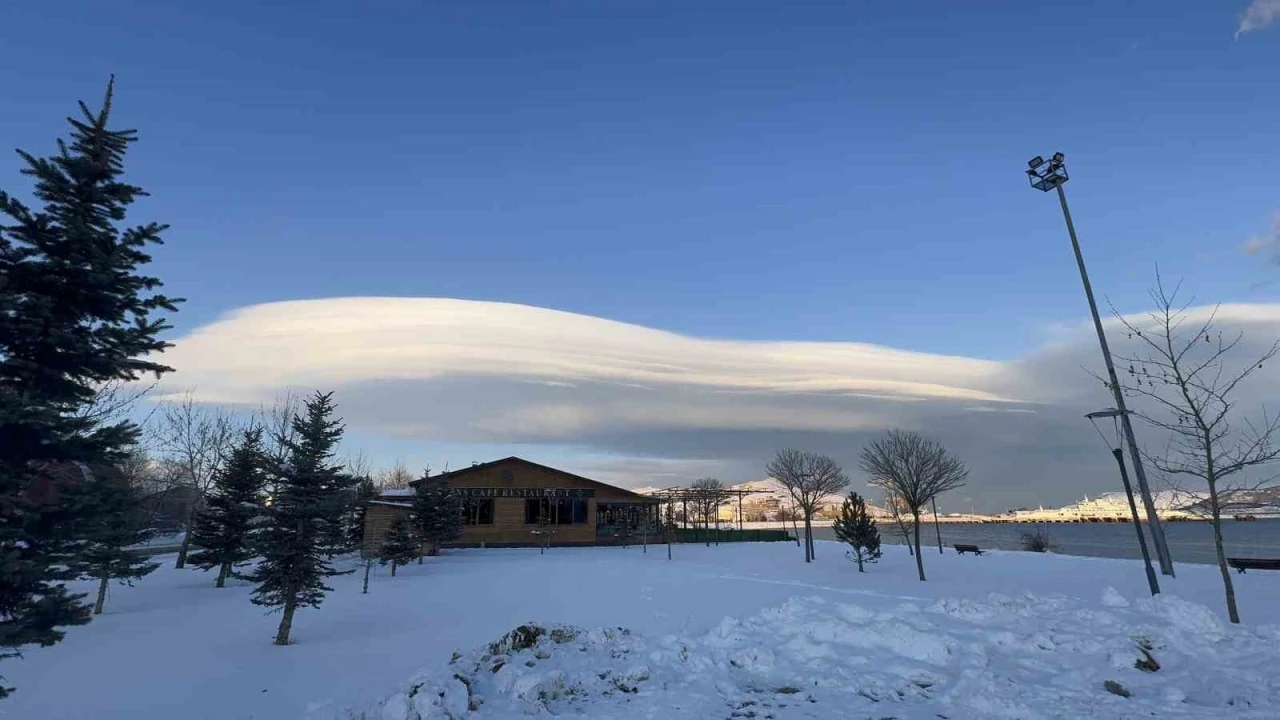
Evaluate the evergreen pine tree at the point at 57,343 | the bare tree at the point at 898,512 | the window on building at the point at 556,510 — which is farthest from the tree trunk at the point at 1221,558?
the window on building at the point at 556,510

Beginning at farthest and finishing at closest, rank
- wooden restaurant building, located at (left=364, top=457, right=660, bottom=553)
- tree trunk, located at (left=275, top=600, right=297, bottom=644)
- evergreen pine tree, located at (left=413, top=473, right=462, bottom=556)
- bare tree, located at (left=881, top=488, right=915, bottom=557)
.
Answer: wooden restaurant building, located at (left=364, top=457, right=660, bottom=553) → bare tree, located at (left=881, top=488, right=915, bottom=557) → evergreen pine tree, located at (left=413, top=473, right=462, bottom=556) → tree trunk, located at (left=275, top=600, right=297, bottom=644)

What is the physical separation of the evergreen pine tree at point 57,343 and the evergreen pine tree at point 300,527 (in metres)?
6.26

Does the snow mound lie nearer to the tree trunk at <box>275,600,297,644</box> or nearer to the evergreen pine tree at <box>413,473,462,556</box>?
the tree trunk at <box>275,600,297,644</box>

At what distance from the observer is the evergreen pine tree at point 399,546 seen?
28.6 m

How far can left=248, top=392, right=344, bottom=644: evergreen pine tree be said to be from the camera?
15.2 metres

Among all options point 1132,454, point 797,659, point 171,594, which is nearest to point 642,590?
point 797,659

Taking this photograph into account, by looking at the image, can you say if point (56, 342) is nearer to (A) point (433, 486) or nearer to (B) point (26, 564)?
(B) point (26, 564)

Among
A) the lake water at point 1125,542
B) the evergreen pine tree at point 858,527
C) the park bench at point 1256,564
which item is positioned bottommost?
the lake water at point 1125,542

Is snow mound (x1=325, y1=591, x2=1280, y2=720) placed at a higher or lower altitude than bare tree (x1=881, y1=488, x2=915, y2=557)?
lower

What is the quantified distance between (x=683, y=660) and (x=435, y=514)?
29.8 m

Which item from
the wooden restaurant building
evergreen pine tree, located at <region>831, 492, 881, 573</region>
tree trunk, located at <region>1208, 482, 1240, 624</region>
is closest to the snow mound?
tree trunk, located at <region>1208, 482, 1240, 624</region>

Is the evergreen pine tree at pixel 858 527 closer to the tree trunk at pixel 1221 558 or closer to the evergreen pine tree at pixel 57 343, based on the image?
the tree trunk at pixel 1221 558

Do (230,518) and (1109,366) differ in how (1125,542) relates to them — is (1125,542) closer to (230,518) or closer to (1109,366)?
(1109,366)

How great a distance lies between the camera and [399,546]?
28.9 m
